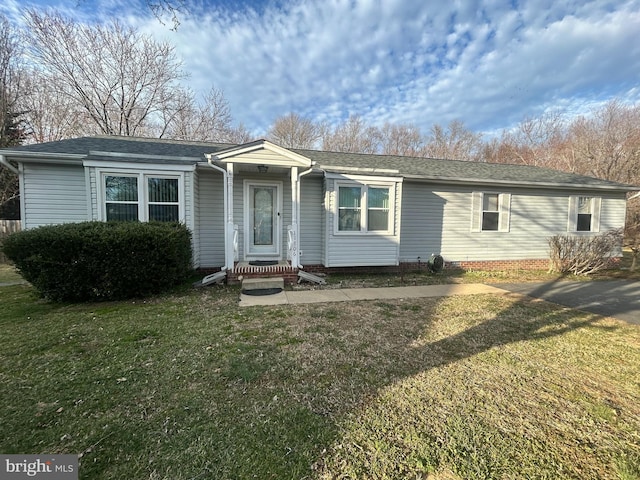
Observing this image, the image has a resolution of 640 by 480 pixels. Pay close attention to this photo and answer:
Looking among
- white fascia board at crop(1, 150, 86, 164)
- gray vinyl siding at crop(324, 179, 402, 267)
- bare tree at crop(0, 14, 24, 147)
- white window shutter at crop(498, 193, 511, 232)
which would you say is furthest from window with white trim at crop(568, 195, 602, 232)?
bare tree at crop(0, 14, 24, 147)

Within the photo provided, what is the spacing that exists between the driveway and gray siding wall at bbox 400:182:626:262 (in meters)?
2.28

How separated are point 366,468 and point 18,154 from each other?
9050 millimetres

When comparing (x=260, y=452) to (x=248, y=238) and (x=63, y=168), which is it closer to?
(x=248, y=238)

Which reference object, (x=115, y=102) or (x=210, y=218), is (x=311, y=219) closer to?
(x=210, y=218)

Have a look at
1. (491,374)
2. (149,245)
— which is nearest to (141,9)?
(149,245)

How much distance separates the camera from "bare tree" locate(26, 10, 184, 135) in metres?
16.2

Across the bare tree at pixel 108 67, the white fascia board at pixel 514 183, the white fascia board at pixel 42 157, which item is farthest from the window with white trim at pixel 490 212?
the bare tree at pixel 108 67

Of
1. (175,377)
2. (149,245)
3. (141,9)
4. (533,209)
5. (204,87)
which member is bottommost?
(175,377)

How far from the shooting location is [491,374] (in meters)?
3.04

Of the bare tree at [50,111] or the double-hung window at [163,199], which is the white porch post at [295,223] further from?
the bare tree at [50,111]

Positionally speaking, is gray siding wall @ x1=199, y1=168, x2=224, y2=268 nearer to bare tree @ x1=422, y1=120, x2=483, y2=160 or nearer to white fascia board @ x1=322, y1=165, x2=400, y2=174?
white fascia board @ x1=322, y1=165, x2=400, y2=174

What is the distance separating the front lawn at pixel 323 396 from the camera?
1.92 metres

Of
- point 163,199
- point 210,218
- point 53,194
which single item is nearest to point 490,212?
point 210,218

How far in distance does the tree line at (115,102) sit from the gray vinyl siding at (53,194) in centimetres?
1351
